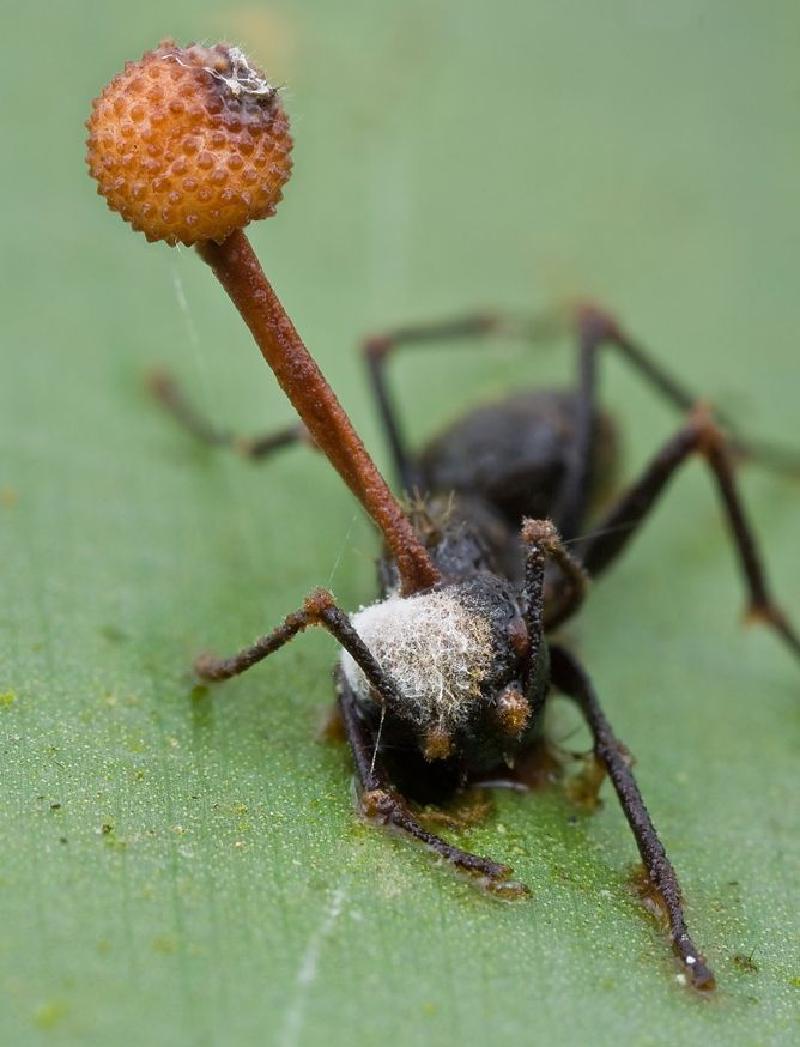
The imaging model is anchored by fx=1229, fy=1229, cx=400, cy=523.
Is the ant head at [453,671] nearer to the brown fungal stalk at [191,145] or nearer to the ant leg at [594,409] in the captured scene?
the brown fungal stalk at [191,145]

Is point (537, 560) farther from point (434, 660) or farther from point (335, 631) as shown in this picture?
point (335, 631)

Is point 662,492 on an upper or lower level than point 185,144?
lower

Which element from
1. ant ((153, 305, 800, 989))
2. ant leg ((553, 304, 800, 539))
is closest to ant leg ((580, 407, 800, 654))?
ant ((153, 305, 800, 989))

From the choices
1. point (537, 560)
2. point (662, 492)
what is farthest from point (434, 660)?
point (662, 492)

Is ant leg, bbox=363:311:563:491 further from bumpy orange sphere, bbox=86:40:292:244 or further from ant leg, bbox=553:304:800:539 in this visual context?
bumpy orange sphere, bbox=86:40:292:244

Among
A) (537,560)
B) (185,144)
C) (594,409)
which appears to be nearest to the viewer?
(185,144)

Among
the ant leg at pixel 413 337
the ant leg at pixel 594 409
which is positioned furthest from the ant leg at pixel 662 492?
the ant leg at pixel 413 337

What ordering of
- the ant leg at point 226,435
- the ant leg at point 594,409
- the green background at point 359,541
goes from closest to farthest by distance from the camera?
the green background at point 359,541, the ant leg at point 226,435, the ant leg at point 594,409

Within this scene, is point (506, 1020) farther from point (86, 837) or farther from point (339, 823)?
point (86, 837)
